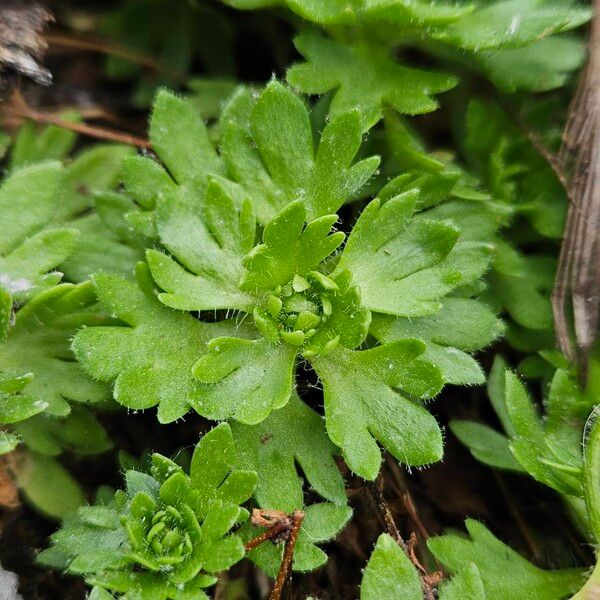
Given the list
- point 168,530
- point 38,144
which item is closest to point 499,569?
point 168,530

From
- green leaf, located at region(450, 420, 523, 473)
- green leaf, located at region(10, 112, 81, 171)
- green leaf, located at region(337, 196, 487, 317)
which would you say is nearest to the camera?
green leaf, located at region(337, 196, 487, 317)

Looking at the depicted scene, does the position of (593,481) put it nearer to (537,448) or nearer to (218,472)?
(537,448)

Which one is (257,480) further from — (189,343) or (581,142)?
(581,142)

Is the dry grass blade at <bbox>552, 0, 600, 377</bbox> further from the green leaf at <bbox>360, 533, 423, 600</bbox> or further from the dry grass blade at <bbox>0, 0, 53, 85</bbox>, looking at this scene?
the dry grass blade at <bbox>0, 0, 53, 85</bbox>

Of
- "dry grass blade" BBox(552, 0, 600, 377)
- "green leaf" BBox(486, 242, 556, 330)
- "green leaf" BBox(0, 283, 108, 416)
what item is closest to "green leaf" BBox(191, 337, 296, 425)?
"green leaf" BBox(0, 283, 108, 416)

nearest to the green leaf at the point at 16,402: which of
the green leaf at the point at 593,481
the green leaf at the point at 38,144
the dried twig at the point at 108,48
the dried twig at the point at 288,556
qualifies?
the dried twig at the point at 288,556

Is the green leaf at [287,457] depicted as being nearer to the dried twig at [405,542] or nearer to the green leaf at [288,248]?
the dried twig at [405,542]
